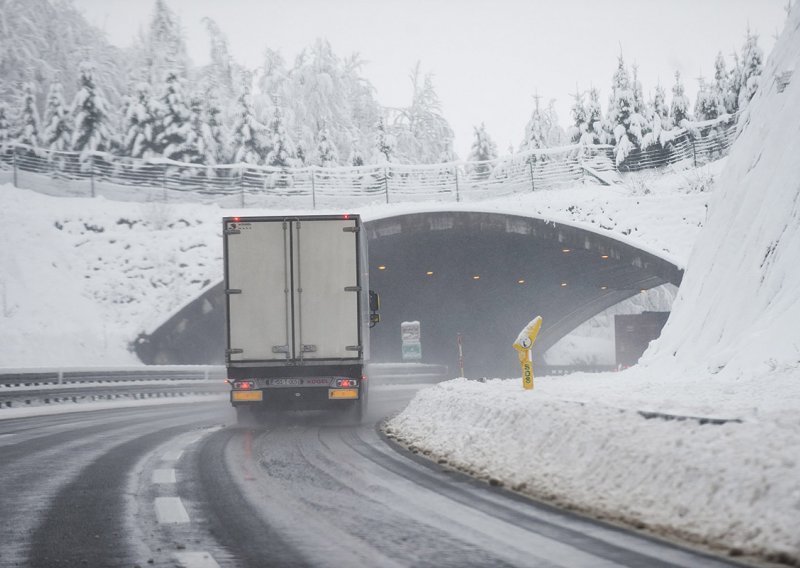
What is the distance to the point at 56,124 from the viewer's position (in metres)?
67.1

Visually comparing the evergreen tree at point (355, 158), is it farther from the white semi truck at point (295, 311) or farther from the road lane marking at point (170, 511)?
the road lane marking at point (170, 511)

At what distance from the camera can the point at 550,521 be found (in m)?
6.04

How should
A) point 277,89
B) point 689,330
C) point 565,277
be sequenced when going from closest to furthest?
1. point 689,330
2. point 565,277
3. point 277,89

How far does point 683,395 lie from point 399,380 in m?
28.3

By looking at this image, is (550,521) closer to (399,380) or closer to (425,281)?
(399,380)

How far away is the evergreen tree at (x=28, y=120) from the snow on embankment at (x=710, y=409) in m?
60.4

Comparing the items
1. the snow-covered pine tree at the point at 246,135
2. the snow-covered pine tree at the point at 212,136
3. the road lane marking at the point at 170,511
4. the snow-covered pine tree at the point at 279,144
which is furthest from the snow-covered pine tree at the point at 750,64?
the road lane marking at the point at 170,511

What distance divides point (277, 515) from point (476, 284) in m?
41.7

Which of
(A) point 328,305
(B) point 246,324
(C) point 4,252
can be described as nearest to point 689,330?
(A) point 328,305

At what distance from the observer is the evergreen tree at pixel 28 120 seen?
68.8 m

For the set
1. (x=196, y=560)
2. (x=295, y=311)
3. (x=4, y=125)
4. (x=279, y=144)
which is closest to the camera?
(x=196, y=560)

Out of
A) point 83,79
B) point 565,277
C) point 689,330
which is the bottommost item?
point 689,330

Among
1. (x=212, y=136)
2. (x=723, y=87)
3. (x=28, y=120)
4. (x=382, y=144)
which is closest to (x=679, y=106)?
(x=723, y=87)

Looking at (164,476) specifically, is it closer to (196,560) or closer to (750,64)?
(196,560)
